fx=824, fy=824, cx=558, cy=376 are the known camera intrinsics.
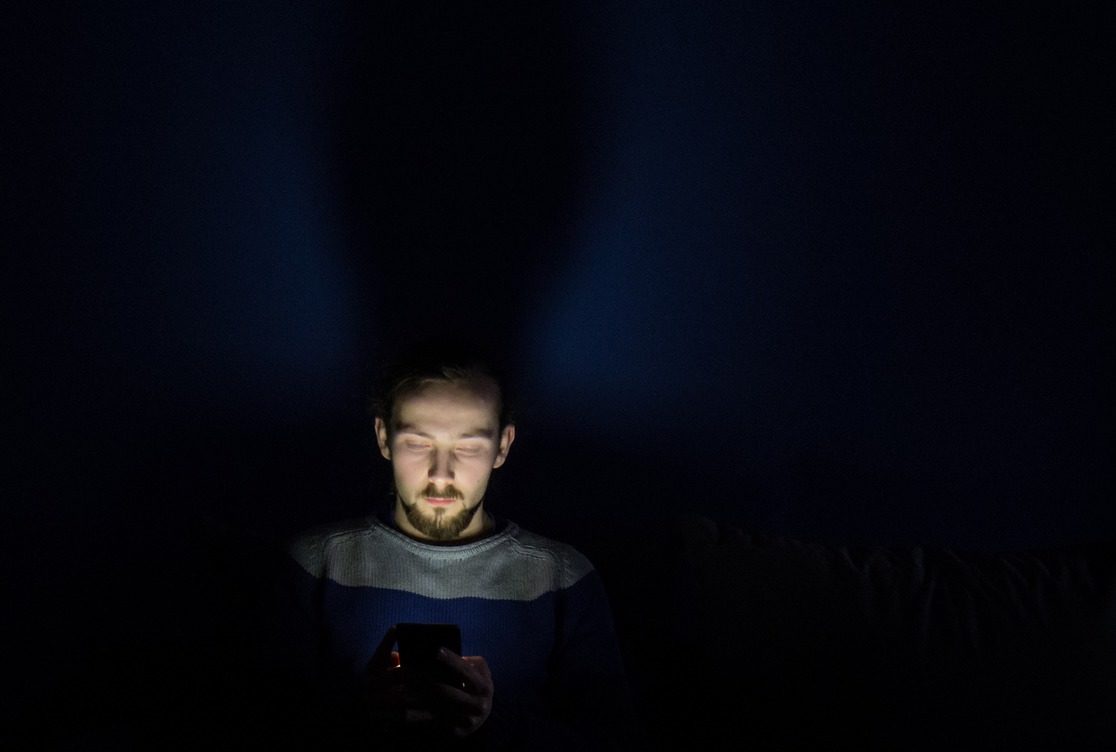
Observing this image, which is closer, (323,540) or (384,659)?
(384,659)

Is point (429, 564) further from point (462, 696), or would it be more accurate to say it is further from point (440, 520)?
point (462, 696)

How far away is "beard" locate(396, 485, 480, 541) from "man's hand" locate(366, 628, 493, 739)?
215mm

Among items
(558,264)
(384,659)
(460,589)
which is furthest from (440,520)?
(558,264)

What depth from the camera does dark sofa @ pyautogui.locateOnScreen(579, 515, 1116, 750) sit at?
1.03 metres

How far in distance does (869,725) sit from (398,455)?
0.73m

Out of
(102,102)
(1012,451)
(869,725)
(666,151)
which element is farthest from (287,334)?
(1012,451)

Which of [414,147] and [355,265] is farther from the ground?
[414,147]

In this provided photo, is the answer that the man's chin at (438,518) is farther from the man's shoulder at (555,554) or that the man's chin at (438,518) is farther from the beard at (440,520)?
the man's shoulder at (555,554)

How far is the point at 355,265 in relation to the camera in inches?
61.6

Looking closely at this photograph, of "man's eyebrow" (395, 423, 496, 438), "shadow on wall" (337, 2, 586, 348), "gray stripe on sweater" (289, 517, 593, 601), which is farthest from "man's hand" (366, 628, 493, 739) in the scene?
"shadow on wall" (337, 2, 586, 348)

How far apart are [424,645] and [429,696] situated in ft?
0.28

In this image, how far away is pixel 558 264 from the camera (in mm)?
1573

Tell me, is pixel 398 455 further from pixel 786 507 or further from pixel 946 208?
pixel 946 208

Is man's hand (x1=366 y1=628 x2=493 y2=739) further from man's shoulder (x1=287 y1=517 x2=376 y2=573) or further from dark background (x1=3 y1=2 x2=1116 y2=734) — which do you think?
dark background (x1=3 y1=2 x2=1116 y2=734)
